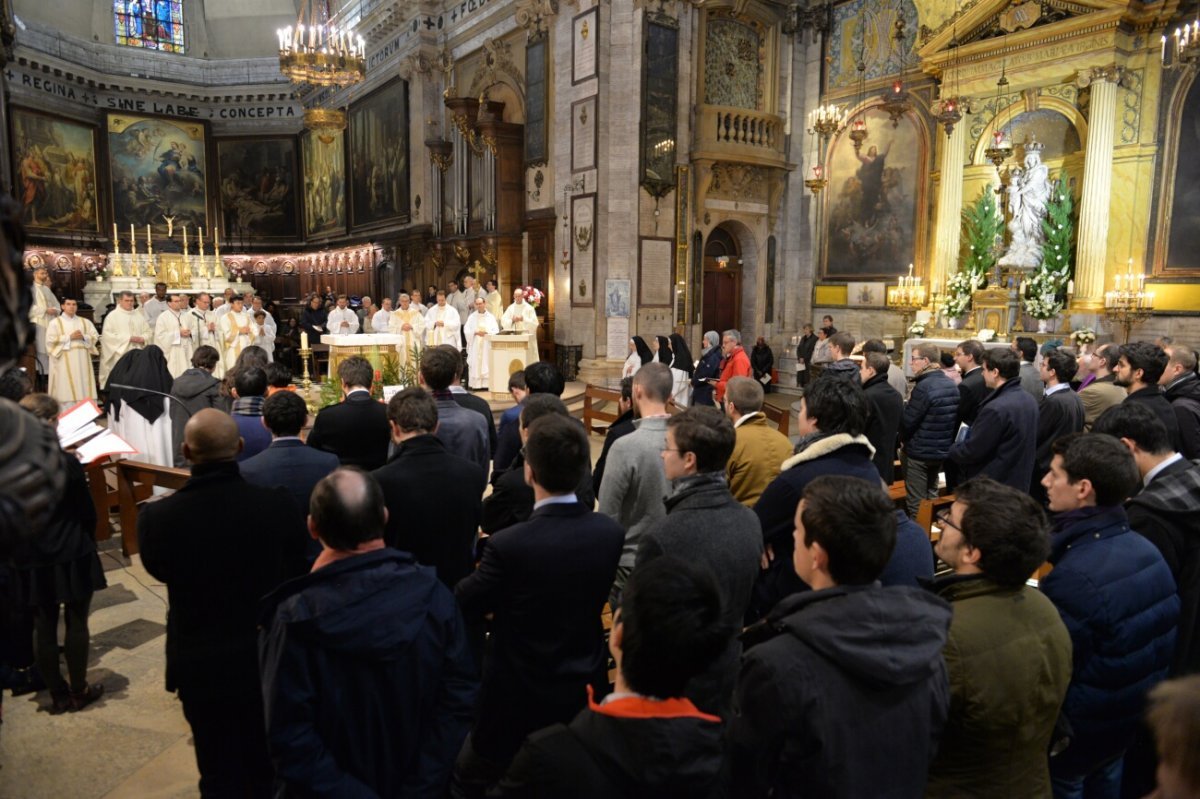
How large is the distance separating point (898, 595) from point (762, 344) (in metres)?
14.7

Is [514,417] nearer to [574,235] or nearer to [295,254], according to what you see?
[574,235]

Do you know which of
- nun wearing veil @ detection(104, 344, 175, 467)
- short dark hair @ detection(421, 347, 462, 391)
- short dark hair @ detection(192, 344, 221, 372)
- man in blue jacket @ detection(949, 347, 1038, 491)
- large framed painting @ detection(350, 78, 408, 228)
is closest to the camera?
short dark hair @ detection(421, 347, 462, 391)

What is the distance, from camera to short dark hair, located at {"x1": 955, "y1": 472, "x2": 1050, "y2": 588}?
83.3 inches

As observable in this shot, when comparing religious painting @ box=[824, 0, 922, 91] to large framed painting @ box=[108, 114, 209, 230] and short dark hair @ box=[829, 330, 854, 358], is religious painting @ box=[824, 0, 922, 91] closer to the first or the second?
short dark hair @ box=[829, 330, 854, 358]

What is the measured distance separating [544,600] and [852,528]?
101 cm

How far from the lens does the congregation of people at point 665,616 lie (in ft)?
5.67

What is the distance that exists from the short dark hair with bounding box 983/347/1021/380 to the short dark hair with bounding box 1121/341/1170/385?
2.23 ft

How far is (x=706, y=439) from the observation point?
2846 millimetres

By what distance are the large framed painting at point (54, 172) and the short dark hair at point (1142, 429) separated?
993 inches

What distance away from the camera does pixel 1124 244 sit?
489 inches

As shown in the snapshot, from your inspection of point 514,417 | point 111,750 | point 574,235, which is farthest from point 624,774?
point 574,235

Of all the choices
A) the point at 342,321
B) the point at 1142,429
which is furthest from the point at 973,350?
the point at 342,321

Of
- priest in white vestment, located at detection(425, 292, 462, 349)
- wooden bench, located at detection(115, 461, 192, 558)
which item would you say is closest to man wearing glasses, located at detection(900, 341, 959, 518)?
wooden bench, located at detection(115, 461, 192, 558)

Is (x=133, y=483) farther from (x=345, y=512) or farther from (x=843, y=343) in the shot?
(x=843, y=343)
